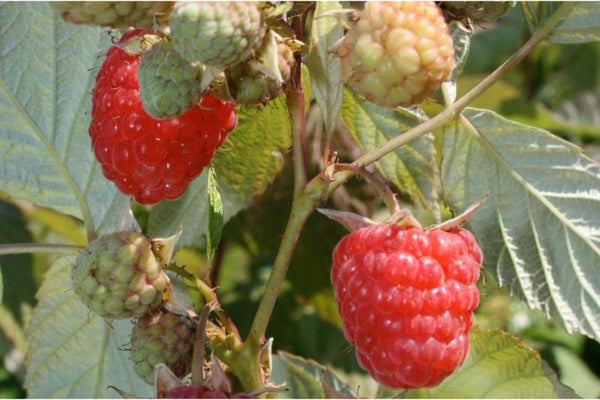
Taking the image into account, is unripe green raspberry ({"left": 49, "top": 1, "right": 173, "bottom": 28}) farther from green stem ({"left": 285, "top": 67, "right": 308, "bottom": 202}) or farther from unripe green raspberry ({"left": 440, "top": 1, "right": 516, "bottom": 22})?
unripe green raspberry ({"left": 440, "top": 1, "right": 516, "bottom": 22})

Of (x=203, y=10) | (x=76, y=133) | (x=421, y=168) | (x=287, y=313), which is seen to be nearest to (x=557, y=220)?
(x=421, y=168)

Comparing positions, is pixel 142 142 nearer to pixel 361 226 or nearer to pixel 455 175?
pixel 361 226

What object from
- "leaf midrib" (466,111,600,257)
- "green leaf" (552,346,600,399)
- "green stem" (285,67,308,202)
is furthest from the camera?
"green leaf" (552,346,600,399)

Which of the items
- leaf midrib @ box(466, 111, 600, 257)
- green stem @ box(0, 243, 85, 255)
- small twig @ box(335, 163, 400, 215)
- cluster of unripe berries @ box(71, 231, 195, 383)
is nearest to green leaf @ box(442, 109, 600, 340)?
leaf midrib @ box(466, 111, 600, 257)

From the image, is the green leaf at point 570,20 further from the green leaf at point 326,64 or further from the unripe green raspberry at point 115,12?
the unripe green raspberry at point 115,12

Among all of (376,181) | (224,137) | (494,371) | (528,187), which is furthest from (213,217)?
(494,371)

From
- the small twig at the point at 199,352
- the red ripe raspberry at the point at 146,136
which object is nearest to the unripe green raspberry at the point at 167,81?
the red ripe raspberry at the point at 146,136
